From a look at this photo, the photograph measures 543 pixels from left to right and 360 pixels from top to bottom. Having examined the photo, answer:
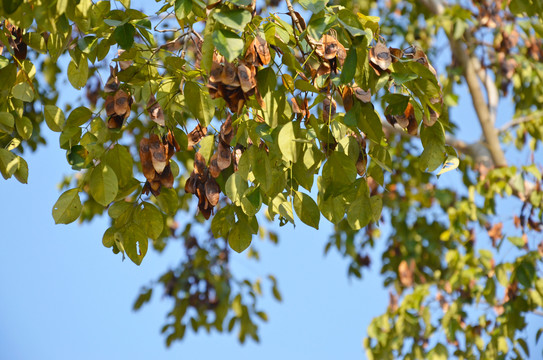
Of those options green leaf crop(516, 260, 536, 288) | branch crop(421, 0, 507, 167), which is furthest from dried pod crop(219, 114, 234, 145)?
branch crop(421, 0, 507, 167)

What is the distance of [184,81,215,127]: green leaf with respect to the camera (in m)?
0.97

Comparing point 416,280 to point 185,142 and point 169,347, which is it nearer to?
point 169,347

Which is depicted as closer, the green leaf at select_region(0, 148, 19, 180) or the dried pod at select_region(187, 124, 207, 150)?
the green leaf at select_region(0, 148, 19, 180)

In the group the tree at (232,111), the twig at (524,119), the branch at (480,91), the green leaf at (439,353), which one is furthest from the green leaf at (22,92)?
the twig at (524,119)

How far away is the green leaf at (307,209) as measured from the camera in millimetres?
936

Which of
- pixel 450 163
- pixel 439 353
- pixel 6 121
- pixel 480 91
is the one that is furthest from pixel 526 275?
pixel 6 121

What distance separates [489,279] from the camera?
94.4 inches

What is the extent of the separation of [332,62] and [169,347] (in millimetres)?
2977

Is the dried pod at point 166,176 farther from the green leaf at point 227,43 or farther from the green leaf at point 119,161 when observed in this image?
the green leaf at point 227,43

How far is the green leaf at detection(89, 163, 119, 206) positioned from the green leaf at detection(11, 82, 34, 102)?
0.61 feet

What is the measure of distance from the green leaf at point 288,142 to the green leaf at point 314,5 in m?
0.14

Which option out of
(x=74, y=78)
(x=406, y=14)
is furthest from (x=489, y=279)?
(x=74, y=78)

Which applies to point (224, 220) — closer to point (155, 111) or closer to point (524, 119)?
point (155, 111)

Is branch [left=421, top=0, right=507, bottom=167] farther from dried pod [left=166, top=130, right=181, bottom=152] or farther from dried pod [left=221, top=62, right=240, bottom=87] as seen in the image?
dried pod [left=221, top=62, right=240, bottom=87]
